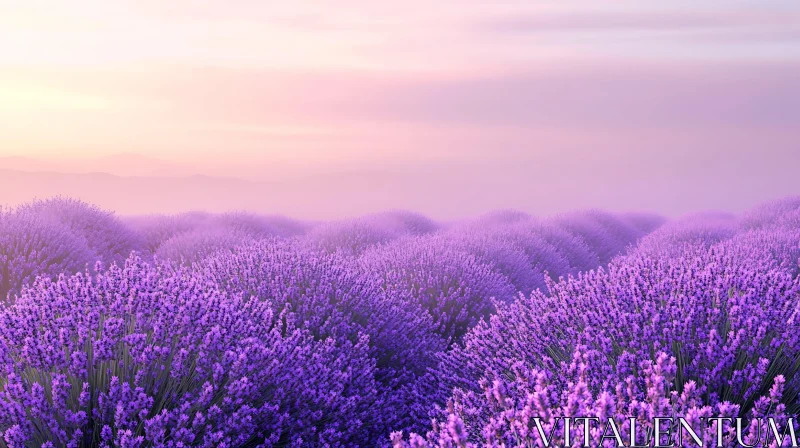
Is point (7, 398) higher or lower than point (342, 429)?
higher

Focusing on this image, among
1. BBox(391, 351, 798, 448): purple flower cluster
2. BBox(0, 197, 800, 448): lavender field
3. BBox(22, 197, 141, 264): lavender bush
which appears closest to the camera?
BBox(391, 351, 798, 448): purple flower cluster

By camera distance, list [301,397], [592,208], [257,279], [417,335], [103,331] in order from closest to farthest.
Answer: [103,331] → [301,397] → [257,279] → [417,335] → [592,208]

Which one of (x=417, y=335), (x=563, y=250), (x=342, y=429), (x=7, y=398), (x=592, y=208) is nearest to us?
(x=7, y=398)

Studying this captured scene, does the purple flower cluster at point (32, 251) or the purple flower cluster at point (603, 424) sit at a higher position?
the purple flower cluster at point (603, 424)

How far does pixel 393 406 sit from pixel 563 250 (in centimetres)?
827

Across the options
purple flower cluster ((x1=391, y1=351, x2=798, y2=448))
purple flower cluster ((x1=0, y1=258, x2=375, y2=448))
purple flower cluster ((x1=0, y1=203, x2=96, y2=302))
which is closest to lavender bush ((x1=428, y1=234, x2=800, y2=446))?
purple flower cluster ((x1=391, y1=351, x2=798, y2=448))

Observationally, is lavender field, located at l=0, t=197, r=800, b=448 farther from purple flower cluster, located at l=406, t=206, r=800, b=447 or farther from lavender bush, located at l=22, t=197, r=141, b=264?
lavender bush, located at l=22, t=197, r=141, b=264

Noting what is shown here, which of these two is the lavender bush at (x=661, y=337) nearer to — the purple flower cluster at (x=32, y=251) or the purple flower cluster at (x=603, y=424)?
the purple flower cluster at (x=603, y=424)

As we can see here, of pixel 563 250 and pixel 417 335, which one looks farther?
pixel 563 250

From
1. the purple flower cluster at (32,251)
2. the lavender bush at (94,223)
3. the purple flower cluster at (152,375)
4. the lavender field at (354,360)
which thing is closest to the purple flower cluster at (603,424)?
the lavender field at (354,360)

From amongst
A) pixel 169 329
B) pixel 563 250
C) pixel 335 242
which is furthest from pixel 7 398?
pixel 563 250

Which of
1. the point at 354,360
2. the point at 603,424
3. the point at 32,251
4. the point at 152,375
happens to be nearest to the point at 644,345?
the point at 603,424

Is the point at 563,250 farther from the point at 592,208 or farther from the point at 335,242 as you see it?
the point at 592,208

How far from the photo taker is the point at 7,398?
2.58m
